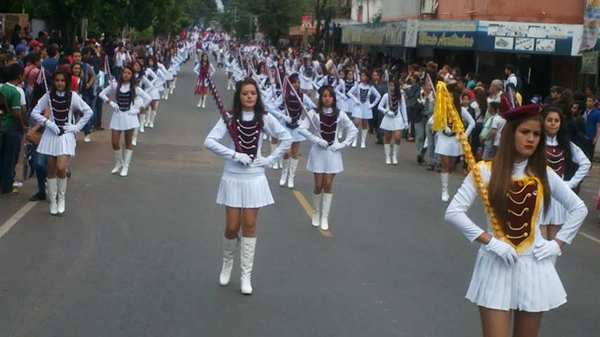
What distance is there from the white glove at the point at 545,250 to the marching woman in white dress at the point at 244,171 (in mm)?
3448

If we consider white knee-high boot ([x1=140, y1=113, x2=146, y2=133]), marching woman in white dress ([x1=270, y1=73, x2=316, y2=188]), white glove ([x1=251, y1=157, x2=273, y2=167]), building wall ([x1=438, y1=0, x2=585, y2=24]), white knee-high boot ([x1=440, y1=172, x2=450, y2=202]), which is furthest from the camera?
building wall ([x1=438, y1=0, x2=585, y2=24])

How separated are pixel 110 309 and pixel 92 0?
24.1 metres

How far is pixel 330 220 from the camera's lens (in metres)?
12.5

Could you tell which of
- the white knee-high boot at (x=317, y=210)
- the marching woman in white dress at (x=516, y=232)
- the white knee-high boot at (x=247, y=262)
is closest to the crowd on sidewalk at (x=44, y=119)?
the white knee-high boot at (x=317, y=210)

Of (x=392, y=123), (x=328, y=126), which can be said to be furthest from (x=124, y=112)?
(x=392, y=123)

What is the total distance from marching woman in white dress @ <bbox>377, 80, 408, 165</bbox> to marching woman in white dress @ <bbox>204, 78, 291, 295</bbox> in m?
11.1

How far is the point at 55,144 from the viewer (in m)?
11.8

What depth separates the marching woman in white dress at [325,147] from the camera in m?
11.8

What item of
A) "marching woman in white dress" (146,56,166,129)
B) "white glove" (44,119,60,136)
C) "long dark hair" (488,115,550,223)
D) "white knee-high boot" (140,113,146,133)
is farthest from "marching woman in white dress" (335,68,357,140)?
"long dark hair" (488,115,550,223)

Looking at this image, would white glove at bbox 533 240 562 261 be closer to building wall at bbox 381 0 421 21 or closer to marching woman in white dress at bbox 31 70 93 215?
marching woman in white dress at bbox 31 70 93 215

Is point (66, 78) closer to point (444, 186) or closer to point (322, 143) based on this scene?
point (322, 143)

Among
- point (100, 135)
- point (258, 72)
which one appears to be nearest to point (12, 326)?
point (100, 135)

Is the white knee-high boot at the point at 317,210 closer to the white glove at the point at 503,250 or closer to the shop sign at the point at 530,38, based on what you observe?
the white glove at the point at 503,250

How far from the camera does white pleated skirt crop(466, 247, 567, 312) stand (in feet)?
17.4
